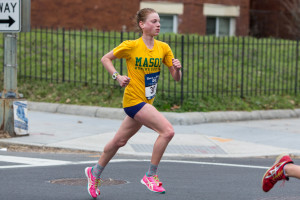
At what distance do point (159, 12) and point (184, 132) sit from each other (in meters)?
13.6

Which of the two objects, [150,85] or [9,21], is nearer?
[150,85]

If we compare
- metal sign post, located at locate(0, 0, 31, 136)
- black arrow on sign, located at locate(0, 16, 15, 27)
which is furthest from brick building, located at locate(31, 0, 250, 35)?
black arrow on sign, located at locate(0, 16, 15, 27)

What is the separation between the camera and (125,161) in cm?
884

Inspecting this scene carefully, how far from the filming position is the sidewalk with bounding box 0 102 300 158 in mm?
9961

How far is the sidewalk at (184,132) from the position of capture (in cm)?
996

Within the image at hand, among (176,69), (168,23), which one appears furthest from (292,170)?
(168,23)

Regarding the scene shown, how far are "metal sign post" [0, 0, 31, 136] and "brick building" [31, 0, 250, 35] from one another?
12.8m

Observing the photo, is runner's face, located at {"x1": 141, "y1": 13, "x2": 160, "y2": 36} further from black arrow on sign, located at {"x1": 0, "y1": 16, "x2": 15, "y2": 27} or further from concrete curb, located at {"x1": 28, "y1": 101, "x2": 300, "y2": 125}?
concrete curb, located at {"x1": 28, "y1": 101, "x2": 300, "y2": 125}

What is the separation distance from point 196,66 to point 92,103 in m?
3.69

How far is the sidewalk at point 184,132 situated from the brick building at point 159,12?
32.3 feet

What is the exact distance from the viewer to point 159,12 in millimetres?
24703

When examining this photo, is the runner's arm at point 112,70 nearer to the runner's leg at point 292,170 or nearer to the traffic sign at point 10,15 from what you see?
the runner's leg at point 292,170

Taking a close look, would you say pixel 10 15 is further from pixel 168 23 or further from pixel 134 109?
pixel 168 23

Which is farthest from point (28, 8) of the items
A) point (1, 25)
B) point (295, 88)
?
point (295, 88)
